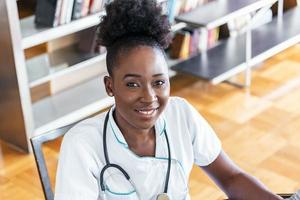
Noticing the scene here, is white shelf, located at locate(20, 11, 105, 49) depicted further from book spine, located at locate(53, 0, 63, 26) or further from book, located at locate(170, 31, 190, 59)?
book, located at locate(170, 31, 190, 59)

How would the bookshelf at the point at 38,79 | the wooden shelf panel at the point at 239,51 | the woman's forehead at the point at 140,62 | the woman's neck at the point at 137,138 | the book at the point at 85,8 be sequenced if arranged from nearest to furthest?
the woman's forehead at the point at 140,62
the woman's neck at the point at 137,138
the bookshelf at the point at 38,79
the book at the point at 85,8
the wooden shelf panel at the point at 239,51

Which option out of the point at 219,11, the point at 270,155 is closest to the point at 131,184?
the point at 270,155

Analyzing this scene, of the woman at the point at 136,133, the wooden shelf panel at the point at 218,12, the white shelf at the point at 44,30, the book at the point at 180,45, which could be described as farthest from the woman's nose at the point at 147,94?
the book at the point at 180,45

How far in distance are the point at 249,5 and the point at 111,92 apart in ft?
6.97

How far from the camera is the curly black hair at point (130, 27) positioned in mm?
1151

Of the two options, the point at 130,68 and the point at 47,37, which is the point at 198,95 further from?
the point at 130,68

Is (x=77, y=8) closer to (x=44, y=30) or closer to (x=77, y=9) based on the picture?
(x=77, y=9)

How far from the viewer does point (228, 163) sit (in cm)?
139

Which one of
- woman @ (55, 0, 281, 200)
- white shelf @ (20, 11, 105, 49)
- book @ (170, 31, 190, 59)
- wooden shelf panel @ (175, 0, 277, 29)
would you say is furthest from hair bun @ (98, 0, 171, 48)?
book @ (170, 31, 190, 59)

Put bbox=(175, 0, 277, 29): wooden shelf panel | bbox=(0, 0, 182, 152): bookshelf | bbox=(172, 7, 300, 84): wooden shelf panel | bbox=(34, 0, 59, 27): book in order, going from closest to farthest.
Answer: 1. bbox=(0, 0, 182, 152): bookshelf
2. bbox=(34, 0, 59, 27): book
3. bbox=(175, 0, 277, 29): wooden shelf panel
4. bbox=(172, 7, 300, 84): wooden shelf panel

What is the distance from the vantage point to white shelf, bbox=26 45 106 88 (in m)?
2.78

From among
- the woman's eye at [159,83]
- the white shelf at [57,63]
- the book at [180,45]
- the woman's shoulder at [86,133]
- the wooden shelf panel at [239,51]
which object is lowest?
the wooden shelf panel at [239,51]

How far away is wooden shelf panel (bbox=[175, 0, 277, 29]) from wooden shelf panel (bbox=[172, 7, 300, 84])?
341mm

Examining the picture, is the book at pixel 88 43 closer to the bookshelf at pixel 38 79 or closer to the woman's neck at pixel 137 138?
the bookshelf at pixel 38 79
